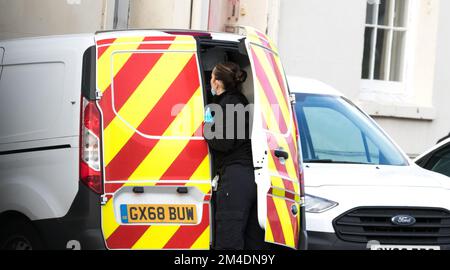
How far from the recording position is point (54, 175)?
7.86m

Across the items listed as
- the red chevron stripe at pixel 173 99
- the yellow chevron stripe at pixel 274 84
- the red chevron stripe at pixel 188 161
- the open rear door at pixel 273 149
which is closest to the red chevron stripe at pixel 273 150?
the open rear door at pixel 273 149

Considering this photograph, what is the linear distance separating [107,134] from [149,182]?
0.41 meters

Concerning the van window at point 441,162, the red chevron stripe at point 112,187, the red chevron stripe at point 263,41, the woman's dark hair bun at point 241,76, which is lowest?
the van window at point 441,162

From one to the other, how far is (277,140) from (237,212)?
0.57 metres

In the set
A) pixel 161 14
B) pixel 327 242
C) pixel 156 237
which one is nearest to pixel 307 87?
pixel 327 242

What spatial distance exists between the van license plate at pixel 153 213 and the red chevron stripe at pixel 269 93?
0.92 metres

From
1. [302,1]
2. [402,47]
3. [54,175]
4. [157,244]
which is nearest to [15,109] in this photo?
[54,175]

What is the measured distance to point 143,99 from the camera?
7.92 m

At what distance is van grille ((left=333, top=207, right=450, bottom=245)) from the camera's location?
29.5ft

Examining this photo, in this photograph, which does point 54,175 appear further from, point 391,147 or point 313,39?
point 313,39

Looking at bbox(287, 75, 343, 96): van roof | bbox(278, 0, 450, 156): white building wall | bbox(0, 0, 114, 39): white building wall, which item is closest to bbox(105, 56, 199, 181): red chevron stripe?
bbox(287, 75, 343, 96): van roof

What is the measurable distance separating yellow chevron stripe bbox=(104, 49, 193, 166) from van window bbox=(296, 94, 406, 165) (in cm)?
214

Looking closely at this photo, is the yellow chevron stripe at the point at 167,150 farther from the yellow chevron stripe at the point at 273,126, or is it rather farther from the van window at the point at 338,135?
the van window at the point at 338,135

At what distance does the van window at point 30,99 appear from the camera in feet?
26.3
